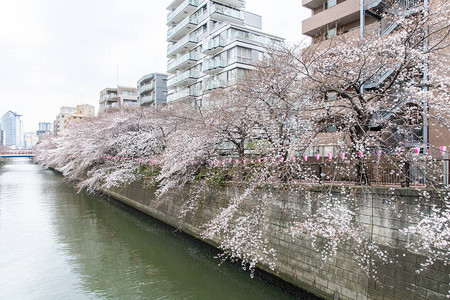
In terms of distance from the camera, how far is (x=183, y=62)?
31641 mm

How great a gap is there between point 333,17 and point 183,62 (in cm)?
1864

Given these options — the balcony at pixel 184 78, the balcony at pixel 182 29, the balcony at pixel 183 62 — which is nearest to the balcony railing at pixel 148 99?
the balcony at pixel 183 62

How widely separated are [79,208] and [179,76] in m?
18.5

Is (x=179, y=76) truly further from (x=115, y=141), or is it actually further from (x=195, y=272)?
(x=195, y=272)

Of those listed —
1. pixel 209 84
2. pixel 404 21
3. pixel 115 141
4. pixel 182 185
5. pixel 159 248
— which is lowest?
pixel 159 248

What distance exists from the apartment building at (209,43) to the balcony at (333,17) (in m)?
3.85

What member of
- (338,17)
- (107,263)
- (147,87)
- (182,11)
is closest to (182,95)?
(182,11)

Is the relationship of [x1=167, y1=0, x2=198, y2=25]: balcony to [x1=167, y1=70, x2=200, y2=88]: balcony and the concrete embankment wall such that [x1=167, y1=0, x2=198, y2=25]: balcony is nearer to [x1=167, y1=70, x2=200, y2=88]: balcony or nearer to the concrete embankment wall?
[x1=167, y1=70, x2=200, y2=88]: balcony

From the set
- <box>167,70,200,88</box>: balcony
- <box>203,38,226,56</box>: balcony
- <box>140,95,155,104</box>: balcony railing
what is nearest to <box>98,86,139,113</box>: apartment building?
<box>140,95,155,104</box>: balcony railing

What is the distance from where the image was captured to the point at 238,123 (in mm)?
10539

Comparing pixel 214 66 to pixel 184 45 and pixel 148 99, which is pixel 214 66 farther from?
pixel 148 99

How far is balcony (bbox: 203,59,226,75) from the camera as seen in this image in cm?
2552

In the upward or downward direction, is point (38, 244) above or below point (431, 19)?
below

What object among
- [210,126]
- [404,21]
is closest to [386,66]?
[404,21]
